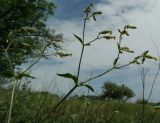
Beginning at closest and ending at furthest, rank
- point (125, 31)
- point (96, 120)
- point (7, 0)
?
point (125, 31) < point (96, 120) < point (7, 0)

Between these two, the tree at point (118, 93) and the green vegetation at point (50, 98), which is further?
the tree at point (118, 93)

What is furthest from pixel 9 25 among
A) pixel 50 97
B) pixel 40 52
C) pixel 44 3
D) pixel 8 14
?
pixel 40 52

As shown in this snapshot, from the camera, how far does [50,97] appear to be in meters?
7.35

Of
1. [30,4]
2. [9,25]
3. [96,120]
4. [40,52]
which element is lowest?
[96,120]

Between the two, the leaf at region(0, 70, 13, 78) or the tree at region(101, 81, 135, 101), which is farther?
the tree at region(101, 81, 135, 101)

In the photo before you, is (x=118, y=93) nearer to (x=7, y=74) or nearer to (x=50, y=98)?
(x=50, y=98)

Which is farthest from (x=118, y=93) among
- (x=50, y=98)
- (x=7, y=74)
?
(x=7, y=74)

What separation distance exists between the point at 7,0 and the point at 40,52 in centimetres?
3516

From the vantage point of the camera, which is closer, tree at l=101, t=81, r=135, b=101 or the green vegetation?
the green vegetation

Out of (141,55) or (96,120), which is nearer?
(141,55)

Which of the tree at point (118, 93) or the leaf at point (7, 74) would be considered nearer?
the leaf at point (7, 74)

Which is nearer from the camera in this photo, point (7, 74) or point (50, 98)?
point (7, 74)

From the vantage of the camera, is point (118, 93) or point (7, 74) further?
point (118, 93)

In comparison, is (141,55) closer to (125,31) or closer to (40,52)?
(125,31)
